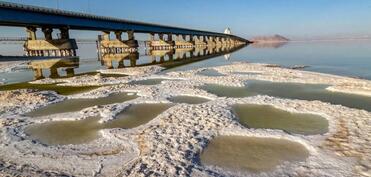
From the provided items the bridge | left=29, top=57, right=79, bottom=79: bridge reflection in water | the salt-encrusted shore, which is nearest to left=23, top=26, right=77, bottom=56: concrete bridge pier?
the bridge

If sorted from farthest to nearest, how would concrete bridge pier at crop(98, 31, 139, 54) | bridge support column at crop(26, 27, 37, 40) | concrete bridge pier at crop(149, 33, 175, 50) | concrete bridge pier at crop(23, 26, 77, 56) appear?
concrete bridge pier at crop(149, 33, 175, 50) → concrete bridge pier at crop(98, 31, 139, 54) → bridge support column at crop(26, 27, 37, 40) → concrete bridge pier at crop(23, 26, 77, 56)

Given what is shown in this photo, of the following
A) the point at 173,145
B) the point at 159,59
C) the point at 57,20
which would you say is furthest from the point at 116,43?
the point at 173,145

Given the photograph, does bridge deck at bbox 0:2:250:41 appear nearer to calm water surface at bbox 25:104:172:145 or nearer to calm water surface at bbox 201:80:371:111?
calm water surface at bbox 201:80:371:111

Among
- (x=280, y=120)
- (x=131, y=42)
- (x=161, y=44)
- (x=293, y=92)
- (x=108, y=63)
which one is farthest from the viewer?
(x=161, y=44)

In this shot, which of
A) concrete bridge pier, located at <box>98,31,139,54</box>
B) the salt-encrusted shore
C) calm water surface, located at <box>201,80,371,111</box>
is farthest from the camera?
concrete bridge pier, located at <box>98,31,139,54</box>

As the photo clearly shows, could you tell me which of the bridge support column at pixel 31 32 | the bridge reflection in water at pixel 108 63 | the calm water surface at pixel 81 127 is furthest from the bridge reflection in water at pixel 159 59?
the calm water surface at pixel 81 127

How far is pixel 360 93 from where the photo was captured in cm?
1672

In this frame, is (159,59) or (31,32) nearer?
(159,59)

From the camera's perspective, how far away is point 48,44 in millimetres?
70875

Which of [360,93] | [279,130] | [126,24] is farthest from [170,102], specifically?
[126,24]

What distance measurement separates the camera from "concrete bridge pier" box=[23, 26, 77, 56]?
70812 millimetres

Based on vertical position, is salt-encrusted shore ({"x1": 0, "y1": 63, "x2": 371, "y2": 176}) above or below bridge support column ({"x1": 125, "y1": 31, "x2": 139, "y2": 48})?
below

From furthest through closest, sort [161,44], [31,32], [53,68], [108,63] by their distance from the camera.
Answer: [161,44], [31,32], [108,63], [53,68]

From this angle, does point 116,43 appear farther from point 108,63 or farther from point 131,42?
point 108,63
